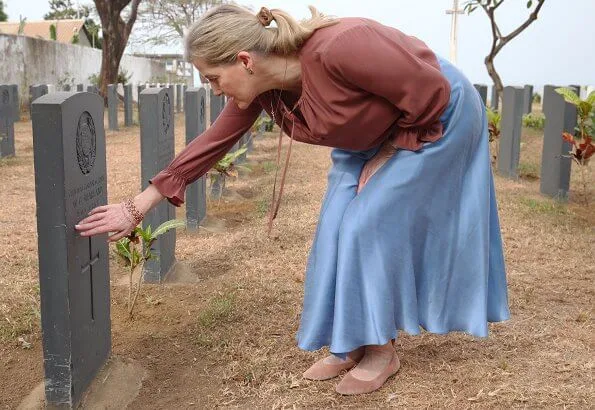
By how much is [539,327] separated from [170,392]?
174 centimetres

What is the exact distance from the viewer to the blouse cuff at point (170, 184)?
264 cm

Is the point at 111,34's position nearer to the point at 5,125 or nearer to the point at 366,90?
the point at 5,125

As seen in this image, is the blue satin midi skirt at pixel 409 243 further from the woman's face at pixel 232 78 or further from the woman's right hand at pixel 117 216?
the woman's right hand at pixel 117 216

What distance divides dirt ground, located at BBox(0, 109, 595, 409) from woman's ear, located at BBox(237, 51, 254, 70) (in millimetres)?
1237

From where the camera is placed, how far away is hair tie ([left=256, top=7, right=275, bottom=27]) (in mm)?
2264

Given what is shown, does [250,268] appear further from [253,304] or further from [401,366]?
[401,366]

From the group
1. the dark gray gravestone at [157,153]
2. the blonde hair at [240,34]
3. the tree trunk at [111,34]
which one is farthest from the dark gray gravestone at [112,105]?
the blonde hair at [240,34]

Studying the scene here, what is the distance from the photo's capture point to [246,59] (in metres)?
2.27

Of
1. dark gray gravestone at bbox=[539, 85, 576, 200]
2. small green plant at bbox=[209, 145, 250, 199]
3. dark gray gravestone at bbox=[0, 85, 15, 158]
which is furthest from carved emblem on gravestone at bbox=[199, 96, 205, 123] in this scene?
dark gray gravestone at bbox=[0, 85, 15, 158]

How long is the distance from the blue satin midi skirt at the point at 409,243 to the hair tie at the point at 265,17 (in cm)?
59

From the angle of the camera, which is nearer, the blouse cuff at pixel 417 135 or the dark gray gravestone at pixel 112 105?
the blouse cuff at pixel 417 135

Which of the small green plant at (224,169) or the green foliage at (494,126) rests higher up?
the green foliage at (494,126)

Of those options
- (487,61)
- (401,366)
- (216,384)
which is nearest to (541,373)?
(401,366)

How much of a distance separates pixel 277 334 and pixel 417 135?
1339mm
